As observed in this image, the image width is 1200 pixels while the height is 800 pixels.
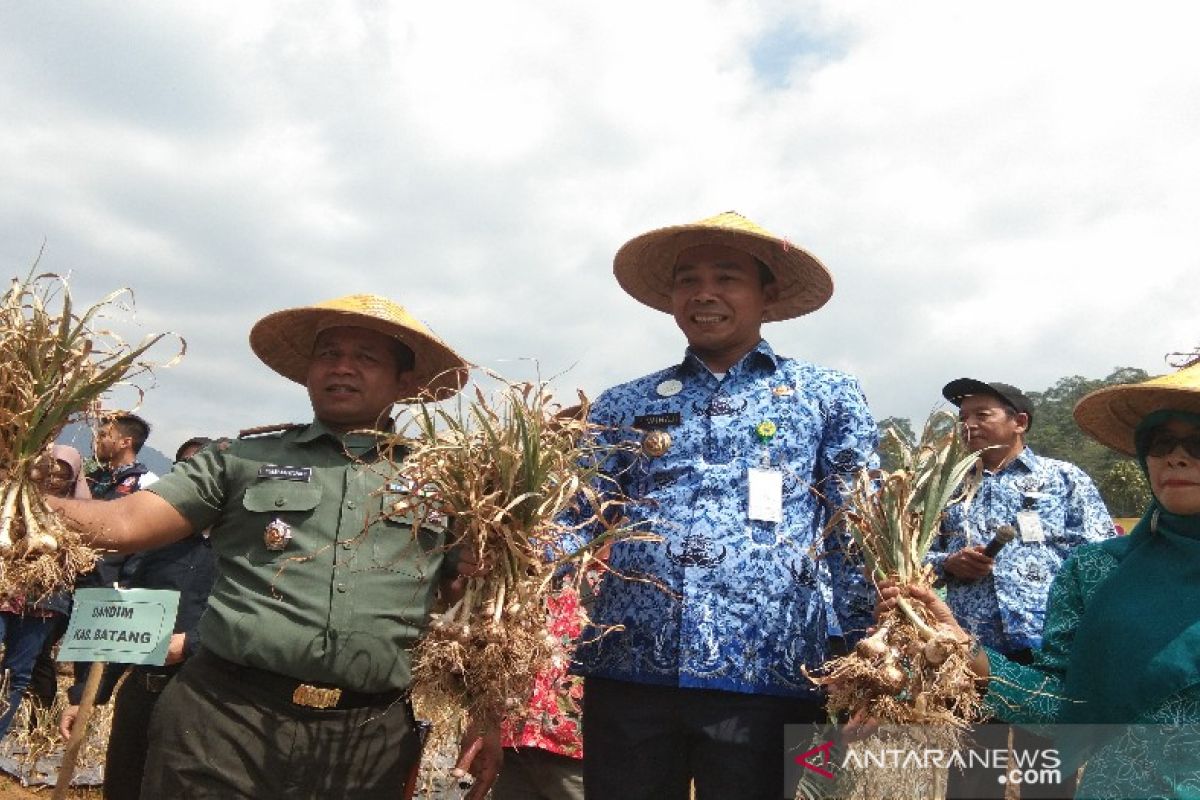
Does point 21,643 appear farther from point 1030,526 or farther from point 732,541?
point 1030,526

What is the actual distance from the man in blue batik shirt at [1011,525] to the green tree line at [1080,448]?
339 mm

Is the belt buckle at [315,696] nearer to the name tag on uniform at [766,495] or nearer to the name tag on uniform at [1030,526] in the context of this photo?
the name tag on uniform at [766,495]

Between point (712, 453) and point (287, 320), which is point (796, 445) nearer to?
point (712, 453)

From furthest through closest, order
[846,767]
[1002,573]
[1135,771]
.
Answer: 1. [1002,573]
2. [846,767]
3. [1135,771]

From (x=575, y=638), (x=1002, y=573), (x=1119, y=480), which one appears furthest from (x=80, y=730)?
(x=1119, y=480)

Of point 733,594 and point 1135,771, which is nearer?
point 1135,771

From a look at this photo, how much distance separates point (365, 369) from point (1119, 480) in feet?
117

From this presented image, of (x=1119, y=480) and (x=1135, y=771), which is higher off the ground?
(x=1119, y=480)

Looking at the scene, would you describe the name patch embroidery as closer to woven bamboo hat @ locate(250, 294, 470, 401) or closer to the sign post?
woven bamboo hat @ locate(250, 294, 470, 401)

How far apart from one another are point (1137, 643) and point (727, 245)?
5.19 ft

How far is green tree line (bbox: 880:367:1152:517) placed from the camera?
10.1ft

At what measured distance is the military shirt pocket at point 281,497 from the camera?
2.70 meters

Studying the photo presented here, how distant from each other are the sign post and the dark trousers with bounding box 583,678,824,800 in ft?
4.41

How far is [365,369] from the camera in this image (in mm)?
2926
